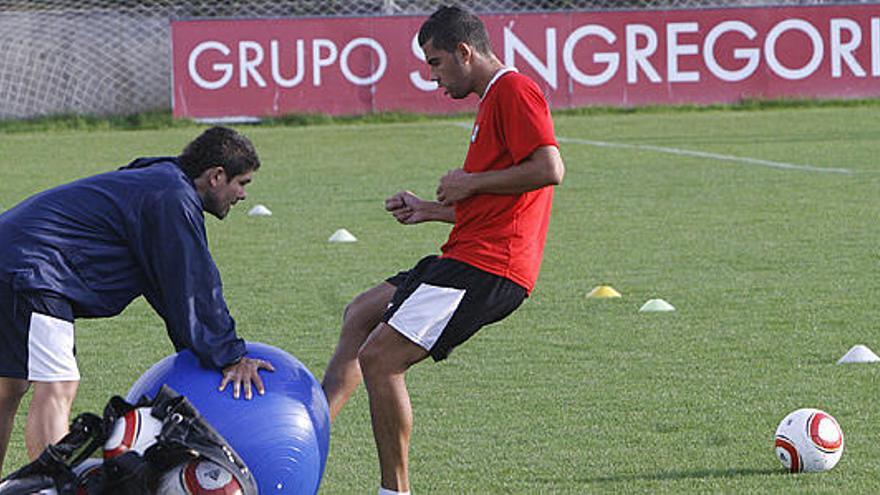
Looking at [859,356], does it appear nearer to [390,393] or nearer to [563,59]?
[390,393]

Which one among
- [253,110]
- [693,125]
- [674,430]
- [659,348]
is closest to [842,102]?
[693,125]

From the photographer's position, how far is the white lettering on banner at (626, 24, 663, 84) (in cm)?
2641

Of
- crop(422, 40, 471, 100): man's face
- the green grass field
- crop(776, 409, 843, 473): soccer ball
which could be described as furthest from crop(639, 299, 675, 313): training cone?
crop(422, 40, 471, 100): man's face

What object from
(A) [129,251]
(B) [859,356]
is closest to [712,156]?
(B) [859,356]

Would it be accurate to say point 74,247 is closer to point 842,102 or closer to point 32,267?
point 32,267

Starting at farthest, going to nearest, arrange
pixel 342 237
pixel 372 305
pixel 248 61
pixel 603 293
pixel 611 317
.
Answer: pixel 248 61 → pixel 342 237 → pixel 603 293 → pixel 611 317 → pixel 372 305

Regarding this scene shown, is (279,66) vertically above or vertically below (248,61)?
below

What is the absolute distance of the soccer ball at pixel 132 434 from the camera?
19.3ft

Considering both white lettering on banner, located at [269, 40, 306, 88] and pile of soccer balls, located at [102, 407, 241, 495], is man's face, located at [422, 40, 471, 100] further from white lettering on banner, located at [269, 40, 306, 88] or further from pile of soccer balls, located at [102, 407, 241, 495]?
white lettering on banner, located at [269, 40, 306, 88]

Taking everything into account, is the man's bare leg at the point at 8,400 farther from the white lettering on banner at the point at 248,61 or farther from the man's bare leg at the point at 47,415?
the white lettering on banner at the point at 248,61

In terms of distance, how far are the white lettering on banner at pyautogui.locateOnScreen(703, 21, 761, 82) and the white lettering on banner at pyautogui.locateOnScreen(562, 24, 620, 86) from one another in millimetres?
1406

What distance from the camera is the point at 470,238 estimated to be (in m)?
6.70

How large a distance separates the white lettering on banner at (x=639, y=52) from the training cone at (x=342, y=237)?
40.9ft

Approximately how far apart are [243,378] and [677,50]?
68.7 ft
